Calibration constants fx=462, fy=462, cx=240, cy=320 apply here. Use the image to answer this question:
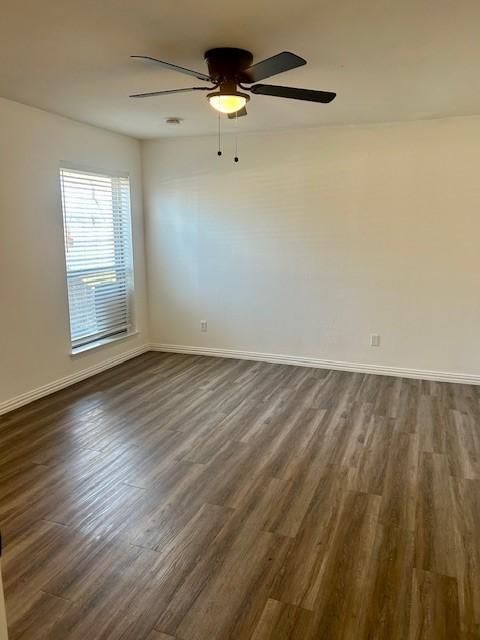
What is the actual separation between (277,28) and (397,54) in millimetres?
815

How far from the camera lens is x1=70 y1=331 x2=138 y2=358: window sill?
15.1 ft

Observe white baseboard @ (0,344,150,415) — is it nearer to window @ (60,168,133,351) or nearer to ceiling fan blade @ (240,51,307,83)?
window @ (60,168,133,351)

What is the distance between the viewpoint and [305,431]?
3486 millimetres

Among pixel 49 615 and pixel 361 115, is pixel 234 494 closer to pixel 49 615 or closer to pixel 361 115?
pixel 49 615

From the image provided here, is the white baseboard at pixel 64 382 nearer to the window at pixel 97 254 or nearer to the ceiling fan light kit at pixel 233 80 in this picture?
the window at pixel 97 254

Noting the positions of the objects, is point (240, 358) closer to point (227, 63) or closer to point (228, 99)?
point (228, 99)

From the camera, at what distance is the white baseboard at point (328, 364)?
15.1ft

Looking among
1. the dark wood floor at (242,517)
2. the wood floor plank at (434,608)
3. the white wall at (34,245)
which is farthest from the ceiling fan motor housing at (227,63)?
the wood floor plank at (434,608)

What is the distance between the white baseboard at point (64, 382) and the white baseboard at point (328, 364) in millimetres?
520

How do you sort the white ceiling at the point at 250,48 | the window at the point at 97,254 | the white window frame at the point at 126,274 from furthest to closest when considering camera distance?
the window at the point at 97,254, the white window frame at the point at 126,274, the white ceiling at the point at 250,48

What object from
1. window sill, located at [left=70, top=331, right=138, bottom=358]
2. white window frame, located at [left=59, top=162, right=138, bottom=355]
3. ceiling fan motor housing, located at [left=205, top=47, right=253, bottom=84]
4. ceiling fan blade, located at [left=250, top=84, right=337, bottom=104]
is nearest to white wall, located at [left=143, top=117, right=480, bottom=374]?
white window frame, located at [left=59, top=162, right=138, bottom=355]

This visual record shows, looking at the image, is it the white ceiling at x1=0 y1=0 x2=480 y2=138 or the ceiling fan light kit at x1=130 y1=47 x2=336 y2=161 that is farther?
the ceiling fan light kit at x1=130 y1=47 x2=336 y2=161

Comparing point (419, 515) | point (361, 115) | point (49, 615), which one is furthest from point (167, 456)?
point (361, 115)

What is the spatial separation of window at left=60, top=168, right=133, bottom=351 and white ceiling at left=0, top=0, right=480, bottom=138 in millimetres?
877
